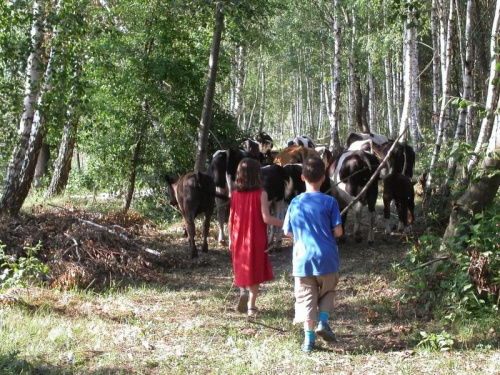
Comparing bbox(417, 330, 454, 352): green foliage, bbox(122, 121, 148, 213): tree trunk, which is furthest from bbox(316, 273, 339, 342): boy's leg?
bbox(122, 121, 148, 213): tree trunk

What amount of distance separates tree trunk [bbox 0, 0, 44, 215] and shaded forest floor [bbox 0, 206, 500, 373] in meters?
0.59

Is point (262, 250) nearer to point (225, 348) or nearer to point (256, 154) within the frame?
point (225, 348)

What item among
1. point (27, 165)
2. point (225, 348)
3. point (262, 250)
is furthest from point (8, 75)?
point (225, 348)

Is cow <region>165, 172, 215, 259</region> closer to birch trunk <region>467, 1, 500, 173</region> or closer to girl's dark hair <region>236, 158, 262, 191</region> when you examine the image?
girl's dark hair <region>236, 158, 262, 191</region>

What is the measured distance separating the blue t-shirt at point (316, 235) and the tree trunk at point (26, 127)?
5534 millimetres

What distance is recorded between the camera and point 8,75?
1077cm

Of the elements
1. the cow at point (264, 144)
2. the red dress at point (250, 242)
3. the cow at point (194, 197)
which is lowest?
the red dress at point (250, 242)

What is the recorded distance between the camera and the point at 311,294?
20.2 ft

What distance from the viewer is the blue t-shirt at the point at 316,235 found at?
6078 mm

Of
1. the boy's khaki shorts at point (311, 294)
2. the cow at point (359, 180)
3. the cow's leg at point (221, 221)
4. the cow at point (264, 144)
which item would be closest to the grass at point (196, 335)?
the boy's khaki shorts at point (311, 294)

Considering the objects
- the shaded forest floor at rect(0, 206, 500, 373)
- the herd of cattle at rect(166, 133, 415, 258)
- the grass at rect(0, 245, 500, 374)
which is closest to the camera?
the grass at rect(0, 245, 500, 374)

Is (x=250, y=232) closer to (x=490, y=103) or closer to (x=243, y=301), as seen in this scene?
(x=243, y=301)

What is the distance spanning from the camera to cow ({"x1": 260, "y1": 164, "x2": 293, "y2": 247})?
11.8 meters

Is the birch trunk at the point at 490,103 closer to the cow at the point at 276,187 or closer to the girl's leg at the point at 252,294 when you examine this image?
the girl's leg at the point at 252,294
